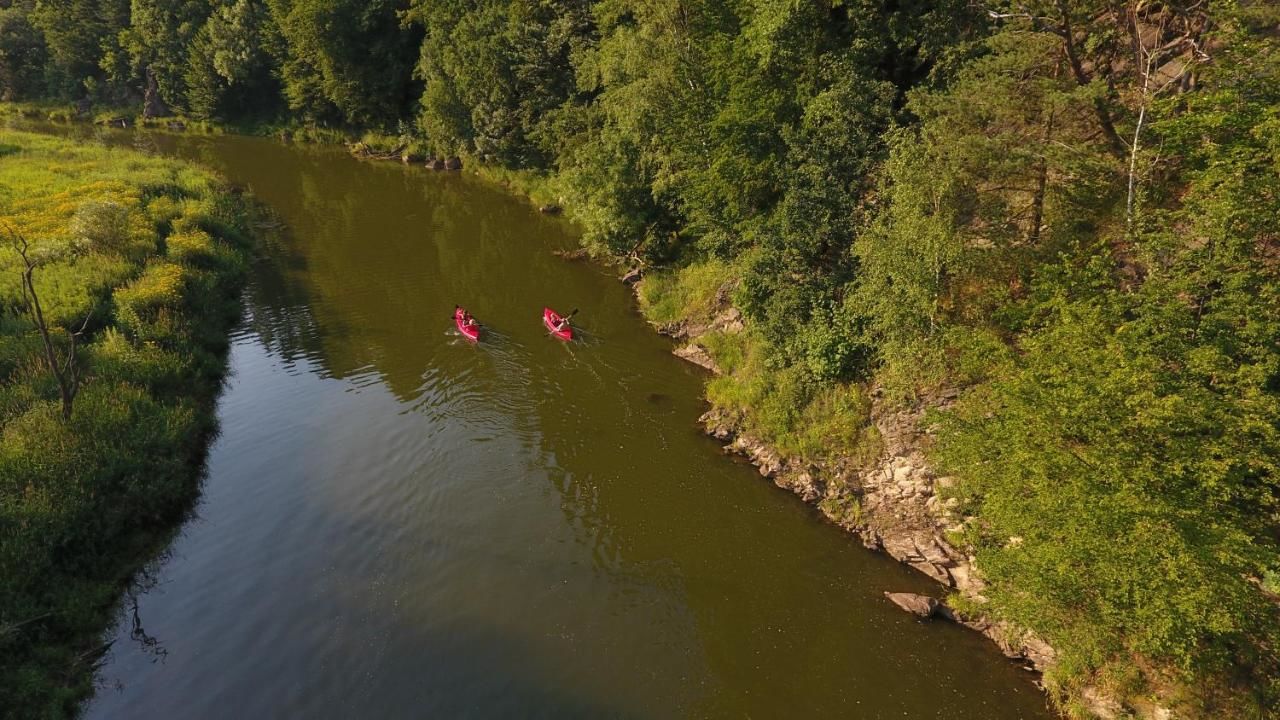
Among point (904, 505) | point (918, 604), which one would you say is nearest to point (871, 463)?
point (904, 505)

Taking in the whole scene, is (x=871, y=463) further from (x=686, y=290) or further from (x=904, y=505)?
(x=686, y=290)

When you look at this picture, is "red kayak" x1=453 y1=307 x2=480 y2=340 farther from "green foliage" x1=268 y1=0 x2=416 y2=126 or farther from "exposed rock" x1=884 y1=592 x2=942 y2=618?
"green foliage" x1=268 y1=0 x2=416 y2=126

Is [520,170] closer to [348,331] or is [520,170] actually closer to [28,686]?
[348,331]

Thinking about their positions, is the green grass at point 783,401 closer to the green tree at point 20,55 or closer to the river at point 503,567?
the river at point 503,567

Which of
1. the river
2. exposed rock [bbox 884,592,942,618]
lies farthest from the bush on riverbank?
exposed rock [bbox 884,592,942,618]

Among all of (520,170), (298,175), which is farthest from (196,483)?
(298,175)

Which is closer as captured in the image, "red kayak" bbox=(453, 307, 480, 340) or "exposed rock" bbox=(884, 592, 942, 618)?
"exposed rock" bbox=(884, 592, 942, 618)

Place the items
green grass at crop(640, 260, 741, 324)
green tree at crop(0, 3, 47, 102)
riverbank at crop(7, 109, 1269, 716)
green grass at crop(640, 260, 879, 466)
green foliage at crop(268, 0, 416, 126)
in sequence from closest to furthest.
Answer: riverbank at crop(7, 109, 1269, 716) < green grass at crop(640, 260, 879, 466) < green grass at crop(640, 260, 741, 324) < green foliage at crop(268, 0, 416, 126) < green tree at crop(0, 3, 47, 102)
